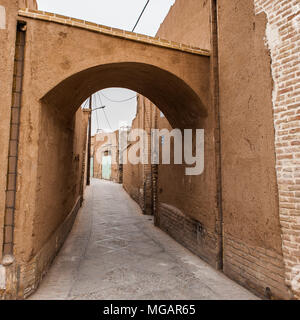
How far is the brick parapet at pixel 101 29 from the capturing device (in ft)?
10.5

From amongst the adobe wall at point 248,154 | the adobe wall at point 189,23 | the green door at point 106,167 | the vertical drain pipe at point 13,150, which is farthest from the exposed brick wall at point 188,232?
the green door at point 106,167

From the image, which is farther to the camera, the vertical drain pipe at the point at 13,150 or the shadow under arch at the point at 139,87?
the shadow under arch at the point at 139,87

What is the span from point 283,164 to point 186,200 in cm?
276

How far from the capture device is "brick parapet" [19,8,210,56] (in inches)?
126

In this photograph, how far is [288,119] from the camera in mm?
2703

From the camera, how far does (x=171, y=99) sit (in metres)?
4.99

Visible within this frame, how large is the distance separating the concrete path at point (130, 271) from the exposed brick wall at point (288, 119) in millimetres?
1034

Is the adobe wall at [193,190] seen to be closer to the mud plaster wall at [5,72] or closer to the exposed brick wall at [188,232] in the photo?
the exposed brick wall at [188,232]

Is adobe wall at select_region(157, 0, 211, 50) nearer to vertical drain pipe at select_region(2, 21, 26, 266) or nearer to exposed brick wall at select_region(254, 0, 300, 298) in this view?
exposed brick wall at select_region(254, 0, 300, 298)

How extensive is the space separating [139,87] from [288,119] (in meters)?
3.41

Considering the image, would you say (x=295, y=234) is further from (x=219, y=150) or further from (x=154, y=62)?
(x=154, y=62)

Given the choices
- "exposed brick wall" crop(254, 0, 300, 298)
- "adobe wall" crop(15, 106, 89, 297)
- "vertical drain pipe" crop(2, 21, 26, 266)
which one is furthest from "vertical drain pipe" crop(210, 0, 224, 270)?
"vertical drain pipe" crop(2, 21, 26, 266)

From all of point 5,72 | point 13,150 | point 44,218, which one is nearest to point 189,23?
point 5,72
